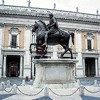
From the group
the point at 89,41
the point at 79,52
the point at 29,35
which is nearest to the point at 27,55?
the point at 29,35

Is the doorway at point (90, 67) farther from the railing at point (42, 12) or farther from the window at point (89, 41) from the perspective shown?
the railing at point (42, 12)

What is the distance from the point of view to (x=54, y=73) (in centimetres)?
1262

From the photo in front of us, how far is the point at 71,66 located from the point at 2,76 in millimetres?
23014

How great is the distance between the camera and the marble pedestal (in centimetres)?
1250

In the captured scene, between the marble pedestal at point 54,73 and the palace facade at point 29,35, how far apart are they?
2256 cm

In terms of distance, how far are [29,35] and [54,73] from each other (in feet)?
82.4

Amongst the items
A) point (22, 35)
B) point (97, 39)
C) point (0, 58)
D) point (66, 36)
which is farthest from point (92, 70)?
point (66, 36)

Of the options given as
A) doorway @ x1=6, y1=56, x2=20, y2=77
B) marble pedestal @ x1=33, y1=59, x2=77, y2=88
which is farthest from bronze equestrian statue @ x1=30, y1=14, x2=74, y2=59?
doorway @ x1=6, y1=56, x2=20, y2=77

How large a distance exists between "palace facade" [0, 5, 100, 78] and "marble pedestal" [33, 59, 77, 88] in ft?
74.0

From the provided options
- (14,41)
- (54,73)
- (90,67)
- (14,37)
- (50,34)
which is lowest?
(90,67)

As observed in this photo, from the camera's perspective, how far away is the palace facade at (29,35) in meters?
35.7

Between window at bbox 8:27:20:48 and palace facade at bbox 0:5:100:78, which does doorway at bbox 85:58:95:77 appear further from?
window at bbox 8:27:20:48

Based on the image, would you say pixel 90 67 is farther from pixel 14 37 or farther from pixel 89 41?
pixel 14 37

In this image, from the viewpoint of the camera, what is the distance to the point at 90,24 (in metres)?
39.9
